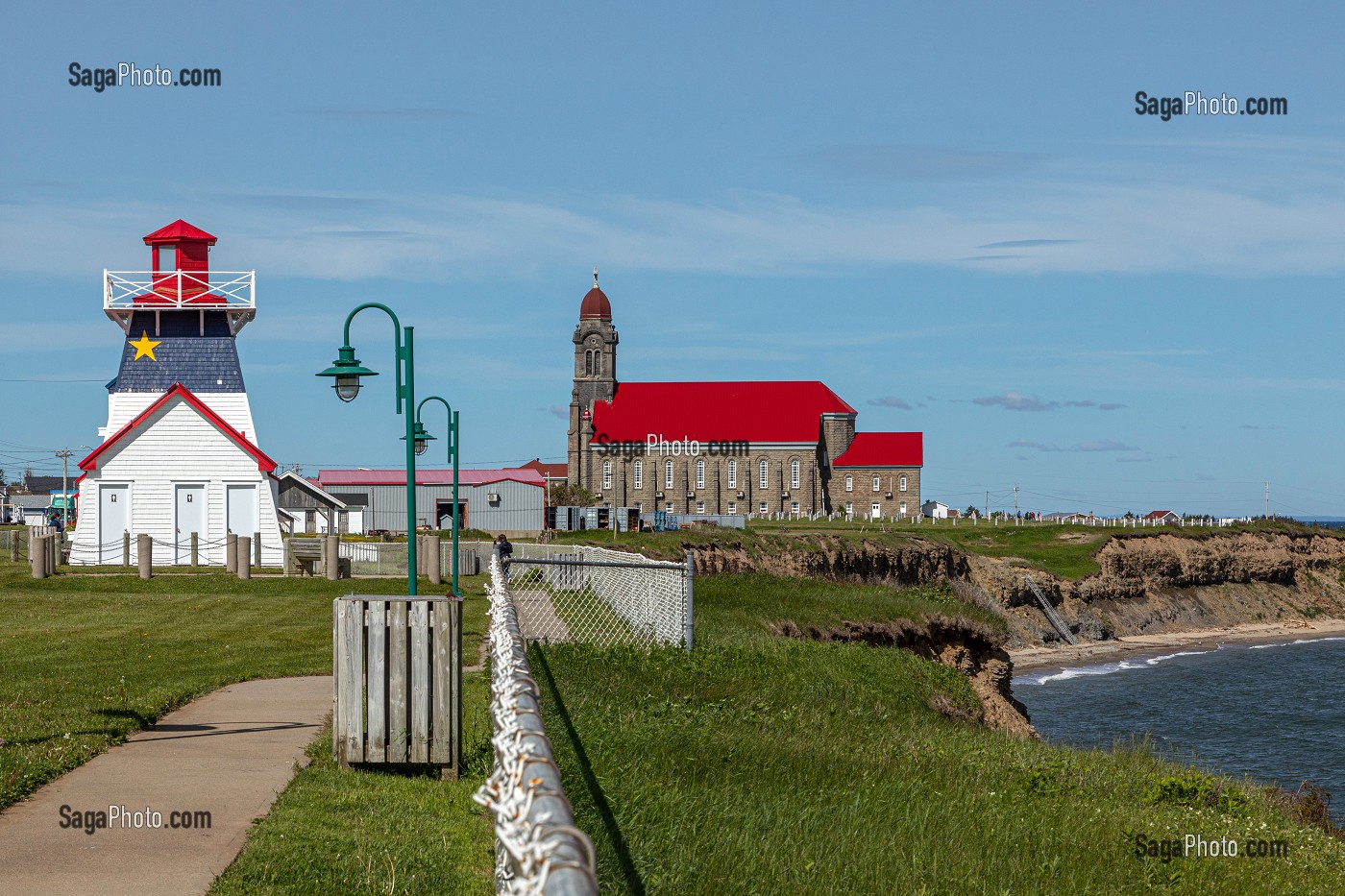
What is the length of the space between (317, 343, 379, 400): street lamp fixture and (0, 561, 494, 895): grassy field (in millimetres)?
3625

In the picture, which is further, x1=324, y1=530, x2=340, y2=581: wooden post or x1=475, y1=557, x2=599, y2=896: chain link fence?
x1=324, y1=530, x2=340, y2=581: wooden post

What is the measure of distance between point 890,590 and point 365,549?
52.6 ft

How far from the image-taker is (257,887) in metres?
6.77

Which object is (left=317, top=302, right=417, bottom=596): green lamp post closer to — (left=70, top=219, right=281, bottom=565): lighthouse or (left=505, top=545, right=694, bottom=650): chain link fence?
(left=505, top=545, right=694, bottom=650): chain link fence

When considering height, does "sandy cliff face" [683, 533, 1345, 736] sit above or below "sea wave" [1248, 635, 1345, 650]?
above

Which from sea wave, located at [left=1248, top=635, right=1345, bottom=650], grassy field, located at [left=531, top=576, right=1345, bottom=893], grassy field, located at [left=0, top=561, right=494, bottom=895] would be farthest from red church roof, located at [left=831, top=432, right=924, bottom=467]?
grassy field, located at [left=531, top=576, right=1345, bottom=893]

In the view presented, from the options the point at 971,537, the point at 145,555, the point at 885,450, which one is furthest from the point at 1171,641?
the point at 145,555

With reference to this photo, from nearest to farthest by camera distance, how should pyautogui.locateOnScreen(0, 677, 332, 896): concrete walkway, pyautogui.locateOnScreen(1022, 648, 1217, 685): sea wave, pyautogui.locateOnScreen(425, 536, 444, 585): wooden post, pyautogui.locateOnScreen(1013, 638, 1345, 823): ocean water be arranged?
pyautogui.locateOnScreen(0, 677, 332, 896): concrete walkway < pyautogui.locateOnScreen(1013, 638, 1345, 823): ocean water < pyautogui.locateOnScreen(425, 536, 444, 585): wooden post < pyautogui.locateOnScreen(1022, 648, 1217, 685): sea wave

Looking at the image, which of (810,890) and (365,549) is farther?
(365,549)

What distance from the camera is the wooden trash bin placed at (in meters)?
9.44

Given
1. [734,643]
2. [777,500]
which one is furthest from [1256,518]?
[734,643]

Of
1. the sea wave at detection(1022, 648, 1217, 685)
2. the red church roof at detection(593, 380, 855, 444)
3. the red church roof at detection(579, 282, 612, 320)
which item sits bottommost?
the sea wave at detection(1022, 648, 1217, 685)

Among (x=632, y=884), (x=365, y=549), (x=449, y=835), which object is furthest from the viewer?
(x=365, y=549)

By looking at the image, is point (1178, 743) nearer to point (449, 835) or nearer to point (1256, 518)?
point (449, 835)
